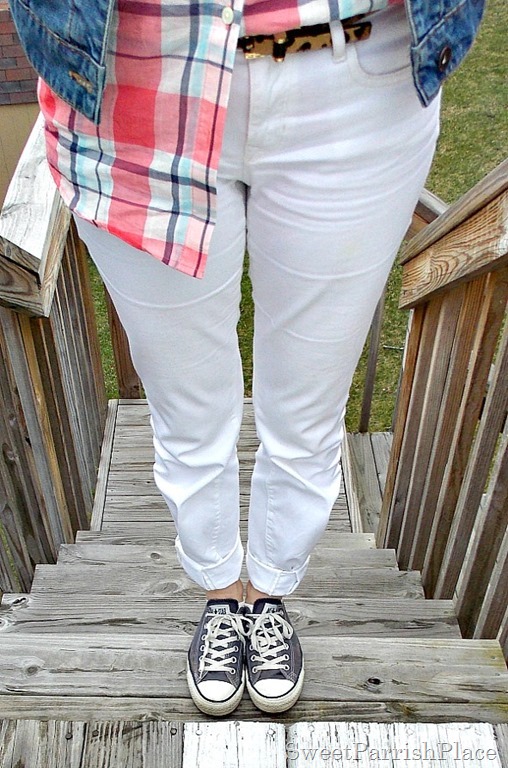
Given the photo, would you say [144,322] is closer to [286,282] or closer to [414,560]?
[286,282]

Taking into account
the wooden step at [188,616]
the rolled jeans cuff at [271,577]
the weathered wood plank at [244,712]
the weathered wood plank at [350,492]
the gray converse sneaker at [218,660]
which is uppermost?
the rolled jeans cuff at [271,577]

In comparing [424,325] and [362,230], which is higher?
[362,230]

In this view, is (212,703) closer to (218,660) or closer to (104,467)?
(218,660)

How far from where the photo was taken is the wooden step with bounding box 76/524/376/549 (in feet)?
7.25

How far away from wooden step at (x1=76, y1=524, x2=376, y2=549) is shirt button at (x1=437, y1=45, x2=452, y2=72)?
1595mm

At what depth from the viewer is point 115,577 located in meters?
1.91

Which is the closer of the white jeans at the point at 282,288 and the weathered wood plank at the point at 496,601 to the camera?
the white jeans at the point at 282,288

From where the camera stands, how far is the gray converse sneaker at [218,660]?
4.25ft

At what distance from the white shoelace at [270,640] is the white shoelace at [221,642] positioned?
3 centimetres

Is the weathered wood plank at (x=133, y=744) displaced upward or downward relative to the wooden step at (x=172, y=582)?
upward

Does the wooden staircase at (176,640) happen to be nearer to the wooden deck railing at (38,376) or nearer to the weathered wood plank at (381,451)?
the wooden deck railing at (38,376)

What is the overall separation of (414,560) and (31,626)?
0.96m

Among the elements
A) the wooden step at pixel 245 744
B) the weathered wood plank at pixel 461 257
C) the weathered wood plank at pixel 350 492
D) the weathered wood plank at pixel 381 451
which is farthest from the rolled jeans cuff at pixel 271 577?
the weathered wood plank at pixel 381 451

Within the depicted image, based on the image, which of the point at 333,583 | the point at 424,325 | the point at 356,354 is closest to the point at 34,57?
the point at 356,354
